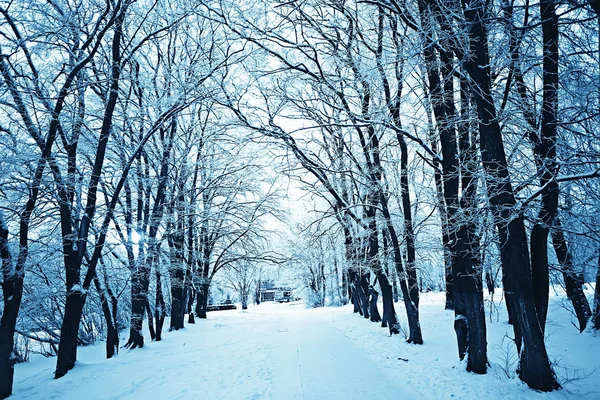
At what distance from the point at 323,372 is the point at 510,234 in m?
4.81

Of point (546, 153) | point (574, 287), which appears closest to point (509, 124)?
point (546, 153)

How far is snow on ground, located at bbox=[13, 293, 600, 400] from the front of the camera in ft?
18.6

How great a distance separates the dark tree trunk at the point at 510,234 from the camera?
507 cm

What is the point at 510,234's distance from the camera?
210 inches

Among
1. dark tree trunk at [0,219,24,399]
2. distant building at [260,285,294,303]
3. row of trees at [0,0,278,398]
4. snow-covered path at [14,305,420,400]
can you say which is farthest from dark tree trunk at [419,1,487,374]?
distant building at [260,285,294,303]

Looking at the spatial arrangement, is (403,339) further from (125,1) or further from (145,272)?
(125,1)

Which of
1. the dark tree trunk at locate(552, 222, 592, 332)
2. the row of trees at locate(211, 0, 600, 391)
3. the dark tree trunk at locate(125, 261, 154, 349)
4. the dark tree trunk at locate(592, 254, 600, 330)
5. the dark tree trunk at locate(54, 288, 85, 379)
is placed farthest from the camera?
the dark tree trunk at locate(125, 261, 154, 349)

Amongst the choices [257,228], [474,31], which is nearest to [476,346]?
[474,31]

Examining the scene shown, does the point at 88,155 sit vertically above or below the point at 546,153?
above

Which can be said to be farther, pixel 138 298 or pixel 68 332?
pixel 138 298

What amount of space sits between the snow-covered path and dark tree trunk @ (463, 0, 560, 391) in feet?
6.47

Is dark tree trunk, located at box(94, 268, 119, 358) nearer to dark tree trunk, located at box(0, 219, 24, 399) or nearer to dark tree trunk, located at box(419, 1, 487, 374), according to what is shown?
dark tree trunk, located at box(0, 219, 24, 399)

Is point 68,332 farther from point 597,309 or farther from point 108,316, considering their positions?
point 597,309

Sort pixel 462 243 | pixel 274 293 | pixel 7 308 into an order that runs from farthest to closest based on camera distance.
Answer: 1. pixel 274 293
2. pixel 7 308
3. pixel 462 243
